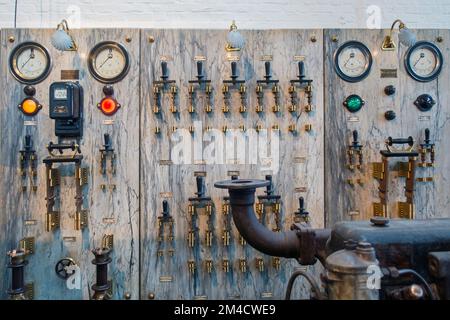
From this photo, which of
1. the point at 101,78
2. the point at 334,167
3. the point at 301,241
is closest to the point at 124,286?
the point at 301,241

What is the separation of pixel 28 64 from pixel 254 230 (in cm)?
176

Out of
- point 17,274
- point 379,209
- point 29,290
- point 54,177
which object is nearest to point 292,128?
point 379,209

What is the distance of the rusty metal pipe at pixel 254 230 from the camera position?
1388 millimetres

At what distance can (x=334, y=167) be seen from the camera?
6.40 ft

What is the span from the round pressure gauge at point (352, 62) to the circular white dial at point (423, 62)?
0.30 m

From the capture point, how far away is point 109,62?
6.35 ft

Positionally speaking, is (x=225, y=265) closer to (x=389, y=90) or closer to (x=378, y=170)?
(x=378, y=170)

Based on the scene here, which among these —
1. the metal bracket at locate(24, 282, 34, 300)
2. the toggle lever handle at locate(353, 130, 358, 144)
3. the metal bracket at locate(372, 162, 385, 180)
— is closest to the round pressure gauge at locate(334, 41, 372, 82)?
the toggle lever handle at locate(353, 130, 358, 144)

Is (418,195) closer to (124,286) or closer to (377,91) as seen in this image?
(377,91)

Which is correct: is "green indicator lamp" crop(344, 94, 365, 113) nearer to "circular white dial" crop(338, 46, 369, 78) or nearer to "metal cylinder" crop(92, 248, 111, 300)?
"circular white dial" crop(338, 46, 369, 78)

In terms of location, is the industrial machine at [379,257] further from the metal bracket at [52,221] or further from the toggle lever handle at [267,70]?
the metal bracket at [52,221]

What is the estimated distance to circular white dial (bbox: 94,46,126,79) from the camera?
193 cm

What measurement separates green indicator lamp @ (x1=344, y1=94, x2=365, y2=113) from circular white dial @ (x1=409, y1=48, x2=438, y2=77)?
0.43 meters

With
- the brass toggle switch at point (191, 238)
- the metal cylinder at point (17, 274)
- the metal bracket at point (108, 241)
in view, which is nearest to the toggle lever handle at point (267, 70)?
the brass toggle switch at point (191, 238)
